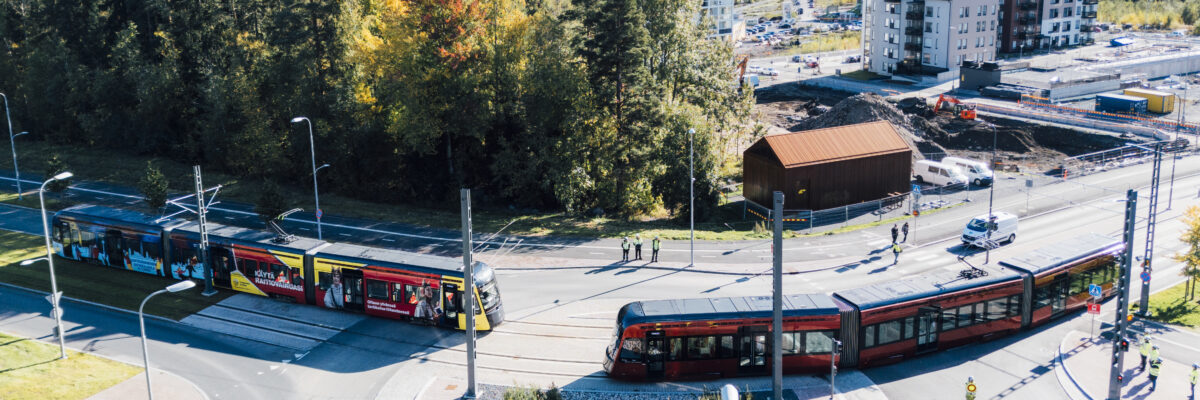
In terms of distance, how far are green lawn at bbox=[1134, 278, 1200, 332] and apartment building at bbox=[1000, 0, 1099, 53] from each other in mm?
96388

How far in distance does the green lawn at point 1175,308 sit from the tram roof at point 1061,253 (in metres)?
3.25

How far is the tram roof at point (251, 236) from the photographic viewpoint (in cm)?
3925

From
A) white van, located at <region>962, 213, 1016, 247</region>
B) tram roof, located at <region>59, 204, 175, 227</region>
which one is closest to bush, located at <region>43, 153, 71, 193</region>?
tram roof, located at <region>59, 204, 175, 227</region>

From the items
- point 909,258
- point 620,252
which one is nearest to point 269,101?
point 620,252

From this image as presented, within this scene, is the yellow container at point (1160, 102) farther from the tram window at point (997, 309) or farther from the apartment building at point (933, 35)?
the tram window at point (997, 309)

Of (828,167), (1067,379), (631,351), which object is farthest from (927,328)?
(828,167)

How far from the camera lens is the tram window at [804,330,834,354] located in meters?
30.6

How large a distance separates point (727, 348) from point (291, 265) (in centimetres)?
2018

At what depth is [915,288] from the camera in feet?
107

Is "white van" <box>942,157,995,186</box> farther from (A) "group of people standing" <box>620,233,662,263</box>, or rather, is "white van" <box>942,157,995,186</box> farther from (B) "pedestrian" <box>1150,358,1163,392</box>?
(B) "pedestrian" <box>1150,358,1163,392</box>

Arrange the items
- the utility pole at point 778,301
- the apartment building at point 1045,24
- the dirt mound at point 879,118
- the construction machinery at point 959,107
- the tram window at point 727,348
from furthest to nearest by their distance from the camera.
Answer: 1. the apartment building at point 1045,24
2. the construction machinery at point 959,107
3. the dirt mound at point 879,118
4. the tram window at point 727,348
5. the utility pole at point 778,301

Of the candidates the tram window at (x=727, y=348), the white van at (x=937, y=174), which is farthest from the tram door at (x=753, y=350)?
the white van at (x=937, y=174)

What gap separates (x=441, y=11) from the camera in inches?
2039

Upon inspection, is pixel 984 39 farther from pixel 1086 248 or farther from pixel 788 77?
pixel 1086 248
